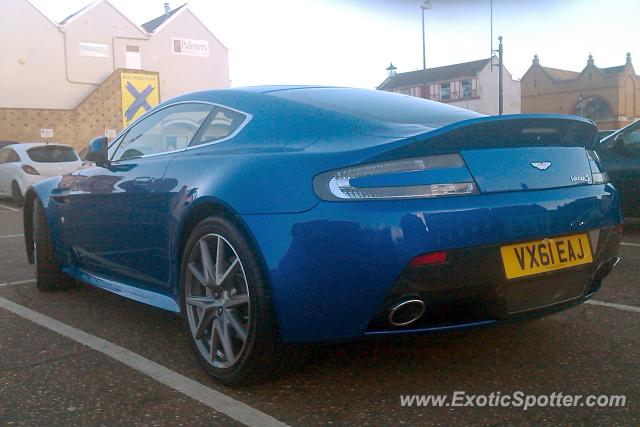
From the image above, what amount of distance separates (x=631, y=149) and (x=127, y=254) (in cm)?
556

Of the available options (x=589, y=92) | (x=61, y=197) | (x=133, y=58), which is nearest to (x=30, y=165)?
(x=61, y=197)

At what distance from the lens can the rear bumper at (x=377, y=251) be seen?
236cm

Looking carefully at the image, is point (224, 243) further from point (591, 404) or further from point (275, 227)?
point (591, 404)

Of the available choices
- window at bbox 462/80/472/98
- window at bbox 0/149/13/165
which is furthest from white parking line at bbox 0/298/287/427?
window at bbox 462/80/472/98

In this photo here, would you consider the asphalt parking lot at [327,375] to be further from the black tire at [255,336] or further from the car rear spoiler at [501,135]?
the car rear spoiler at [501,135]

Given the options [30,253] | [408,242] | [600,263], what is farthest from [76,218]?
[600,263]

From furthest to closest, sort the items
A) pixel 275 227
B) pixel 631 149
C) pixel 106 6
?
1. pixel 106 6
2. pixel 631 149
3. pixel 275 227

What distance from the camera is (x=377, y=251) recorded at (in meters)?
2.36

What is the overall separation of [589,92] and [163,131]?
56085 mm

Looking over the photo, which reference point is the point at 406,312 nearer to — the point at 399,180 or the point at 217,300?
the point at 399,180

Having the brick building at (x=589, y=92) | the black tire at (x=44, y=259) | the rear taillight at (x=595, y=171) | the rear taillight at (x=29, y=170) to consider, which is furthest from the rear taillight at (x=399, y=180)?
the brick building at (x=589, y=92)

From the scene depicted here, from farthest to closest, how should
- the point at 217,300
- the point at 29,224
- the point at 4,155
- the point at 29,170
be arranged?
1. the point at 4,155
2. the point at 29,170
3. the point at 29,224
4. the point at 217,300

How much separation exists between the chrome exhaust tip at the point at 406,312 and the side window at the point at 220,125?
118 cm

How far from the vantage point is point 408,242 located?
2.34 metres
